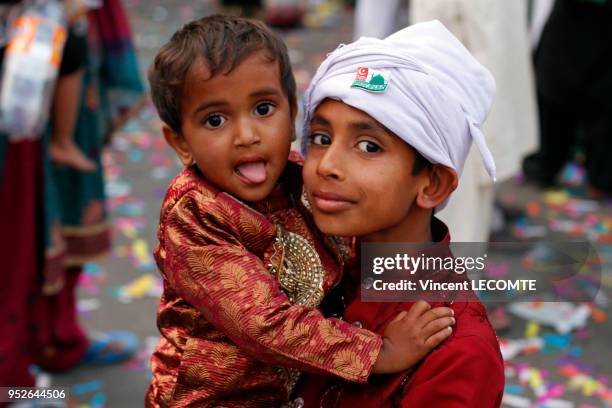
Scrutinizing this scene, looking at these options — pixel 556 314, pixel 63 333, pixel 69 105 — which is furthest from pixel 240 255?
pixel 556 314

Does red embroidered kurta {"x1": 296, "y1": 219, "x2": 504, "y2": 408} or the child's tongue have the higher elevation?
Result: the child's tongue

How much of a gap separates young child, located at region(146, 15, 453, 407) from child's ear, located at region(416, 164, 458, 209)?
0.77 feet

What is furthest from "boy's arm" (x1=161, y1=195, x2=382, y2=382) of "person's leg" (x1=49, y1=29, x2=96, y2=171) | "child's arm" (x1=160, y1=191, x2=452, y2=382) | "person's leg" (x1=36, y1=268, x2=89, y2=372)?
"person's leg" (x1=36, y1=268, x2=89, y2=372)

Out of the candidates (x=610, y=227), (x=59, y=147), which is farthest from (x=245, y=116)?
(x=610, y=227)

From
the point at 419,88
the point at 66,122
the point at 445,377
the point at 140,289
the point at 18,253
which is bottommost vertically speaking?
the point at 140,289

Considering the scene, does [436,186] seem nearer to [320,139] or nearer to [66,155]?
[320,139]

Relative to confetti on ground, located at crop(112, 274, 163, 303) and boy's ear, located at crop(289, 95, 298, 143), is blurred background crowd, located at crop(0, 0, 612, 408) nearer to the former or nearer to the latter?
confetti on ground, located at crop(112, 274, 163, 303)

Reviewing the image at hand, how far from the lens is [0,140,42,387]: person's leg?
3.74 metres

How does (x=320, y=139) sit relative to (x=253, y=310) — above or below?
above

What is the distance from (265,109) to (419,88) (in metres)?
0.33

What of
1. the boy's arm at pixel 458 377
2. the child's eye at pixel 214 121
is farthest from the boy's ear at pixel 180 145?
the boy's arm at pixel 458 377

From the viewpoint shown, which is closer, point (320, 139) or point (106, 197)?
point (320, 139)

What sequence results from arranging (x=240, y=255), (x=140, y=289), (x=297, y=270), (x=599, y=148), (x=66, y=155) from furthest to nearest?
(x=599, y=148)
(x=140, y=289)
(x=66, y=155)
(x=297, y=270)
(x=240, y=255)

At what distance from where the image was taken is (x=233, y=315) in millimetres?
1754
